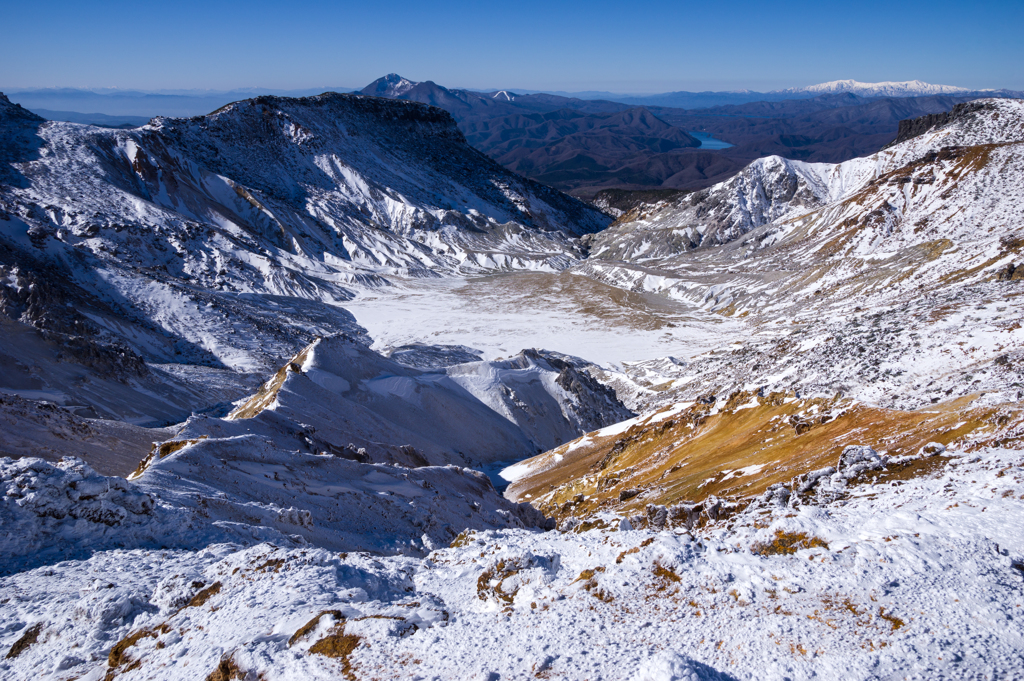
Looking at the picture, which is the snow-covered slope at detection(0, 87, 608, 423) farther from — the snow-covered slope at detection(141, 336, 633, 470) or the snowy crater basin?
the snow-covered slope at detection(141, 336, 633, 470)

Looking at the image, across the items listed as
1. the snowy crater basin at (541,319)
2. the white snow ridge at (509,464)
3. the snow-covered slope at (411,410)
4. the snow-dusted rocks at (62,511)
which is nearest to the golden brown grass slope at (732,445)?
the white snow ridge at (509,464)

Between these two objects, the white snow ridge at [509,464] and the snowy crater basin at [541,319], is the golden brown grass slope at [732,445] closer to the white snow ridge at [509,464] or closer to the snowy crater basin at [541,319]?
the white snow ridge at [509,464]

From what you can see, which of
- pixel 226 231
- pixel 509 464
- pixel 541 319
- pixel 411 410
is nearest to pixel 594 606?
pixel 411 410

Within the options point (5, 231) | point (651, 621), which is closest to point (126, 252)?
point (5, 231)

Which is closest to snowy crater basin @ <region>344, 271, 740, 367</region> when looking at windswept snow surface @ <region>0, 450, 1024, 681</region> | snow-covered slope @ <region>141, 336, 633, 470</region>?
snow-covered slope @ <region>141, 336, 633, 470</region>

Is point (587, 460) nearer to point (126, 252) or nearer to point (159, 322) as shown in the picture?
point (159, 322)

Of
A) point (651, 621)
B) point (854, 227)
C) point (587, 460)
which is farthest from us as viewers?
point (854, 227)
